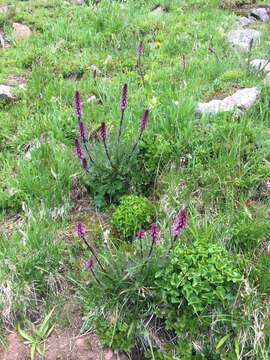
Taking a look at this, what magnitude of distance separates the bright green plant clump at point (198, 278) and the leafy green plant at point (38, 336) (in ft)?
3.16

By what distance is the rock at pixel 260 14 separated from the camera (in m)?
8.66

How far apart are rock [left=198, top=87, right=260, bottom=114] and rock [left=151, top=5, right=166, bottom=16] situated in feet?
12.6

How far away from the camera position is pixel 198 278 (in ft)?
11.4

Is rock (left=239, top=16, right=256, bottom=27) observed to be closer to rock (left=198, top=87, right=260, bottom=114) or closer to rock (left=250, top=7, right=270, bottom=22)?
rock (left=250, top=7, right=270, bottom=22)

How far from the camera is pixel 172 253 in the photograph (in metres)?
3.66

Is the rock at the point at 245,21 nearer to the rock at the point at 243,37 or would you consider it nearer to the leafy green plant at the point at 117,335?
the rock at the point at 243,37

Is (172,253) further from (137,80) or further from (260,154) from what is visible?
(137,80)

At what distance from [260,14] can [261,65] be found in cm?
300

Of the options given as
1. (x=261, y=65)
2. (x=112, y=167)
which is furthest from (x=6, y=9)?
(x=112, y=167)

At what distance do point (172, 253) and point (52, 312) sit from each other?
3.61 ft

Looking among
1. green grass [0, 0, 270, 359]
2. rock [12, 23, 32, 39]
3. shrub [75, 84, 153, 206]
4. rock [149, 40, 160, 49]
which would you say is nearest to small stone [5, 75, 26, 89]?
green grass [0, 0, 270, 359]

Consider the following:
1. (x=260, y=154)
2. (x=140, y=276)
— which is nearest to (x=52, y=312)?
(x=140, y=276)

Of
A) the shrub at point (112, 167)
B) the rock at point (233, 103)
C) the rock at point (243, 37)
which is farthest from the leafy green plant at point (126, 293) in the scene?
the rock at point (243, 37)

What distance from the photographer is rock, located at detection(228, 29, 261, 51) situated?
7.27 metres
